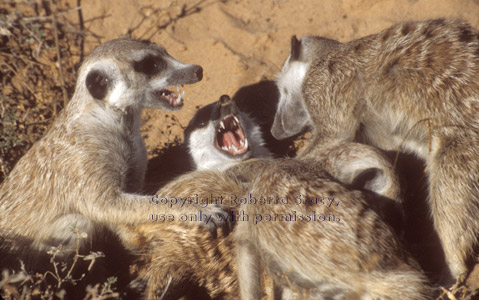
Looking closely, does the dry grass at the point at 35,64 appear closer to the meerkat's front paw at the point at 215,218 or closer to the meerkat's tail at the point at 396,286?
the meerkat's front paw at the point at 215,218

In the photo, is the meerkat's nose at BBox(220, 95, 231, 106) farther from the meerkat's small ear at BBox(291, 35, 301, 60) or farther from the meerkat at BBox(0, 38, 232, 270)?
the meerkat's small ear at BBox(291, 35, 301, 60)

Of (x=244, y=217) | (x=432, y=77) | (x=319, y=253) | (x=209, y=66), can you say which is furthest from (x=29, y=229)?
(x=432, y=77)

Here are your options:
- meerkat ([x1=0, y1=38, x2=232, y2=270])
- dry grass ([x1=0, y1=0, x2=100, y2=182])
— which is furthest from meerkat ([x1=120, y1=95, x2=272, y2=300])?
dry grass ([x1=0, y1=0, x2=100, y2=182])

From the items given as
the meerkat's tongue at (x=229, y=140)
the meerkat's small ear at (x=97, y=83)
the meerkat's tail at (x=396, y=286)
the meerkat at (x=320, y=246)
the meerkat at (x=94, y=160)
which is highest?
the meerkat's small ear at (x=97, y=83)

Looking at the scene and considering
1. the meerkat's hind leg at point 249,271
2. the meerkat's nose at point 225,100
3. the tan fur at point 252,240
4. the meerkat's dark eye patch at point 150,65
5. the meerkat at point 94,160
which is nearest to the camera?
the tan fur at point 252,240

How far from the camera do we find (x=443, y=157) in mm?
2781

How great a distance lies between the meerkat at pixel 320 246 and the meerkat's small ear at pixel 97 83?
3.68 feet

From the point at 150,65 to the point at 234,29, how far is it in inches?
60.4

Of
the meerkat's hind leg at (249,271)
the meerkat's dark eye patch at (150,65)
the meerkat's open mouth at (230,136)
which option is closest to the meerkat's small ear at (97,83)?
the meerkat's dark eye patch at (150,65)

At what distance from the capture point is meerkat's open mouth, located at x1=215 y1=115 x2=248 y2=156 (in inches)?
142

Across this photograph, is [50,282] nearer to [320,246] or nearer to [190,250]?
[190,250]

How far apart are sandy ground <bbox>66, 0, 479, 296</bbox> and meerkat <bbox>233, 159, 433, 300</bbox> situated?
1648 millimetres

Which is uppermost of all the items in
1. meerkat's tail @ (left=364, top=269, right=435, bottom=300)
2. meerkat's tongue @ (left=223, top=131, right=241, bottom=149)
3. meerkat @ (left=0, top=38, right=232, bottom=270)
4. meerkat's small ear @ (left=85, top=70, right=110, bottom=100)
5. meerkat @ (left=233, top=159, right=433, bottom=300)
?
meerkat's small ear @ (left=85, top=70, right=110, bottom=100)

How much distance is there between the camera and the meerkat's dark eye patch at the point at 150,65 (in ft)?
10.1
